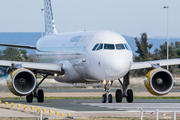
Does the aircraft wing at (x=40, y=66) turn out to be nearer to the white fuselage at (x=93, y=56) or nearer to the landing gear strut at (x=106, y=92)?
the white fuselage at (x=93, y=56)

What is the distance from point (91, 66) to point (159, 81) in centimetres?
469

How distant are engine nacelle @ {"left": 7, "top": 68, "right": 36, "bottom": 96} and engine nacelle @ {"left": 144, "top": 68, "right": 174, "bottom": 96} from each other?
23.3ft

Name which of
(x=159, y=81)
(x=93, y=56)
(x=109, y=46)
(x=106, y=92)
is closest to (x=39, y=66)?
(x=93, y=56)

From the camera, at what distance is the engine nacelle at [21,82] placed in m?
28.0

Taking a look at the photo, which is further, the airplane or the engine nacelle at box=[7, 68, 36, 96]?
the engine nacelle at box=[7, 68, 36, 96]

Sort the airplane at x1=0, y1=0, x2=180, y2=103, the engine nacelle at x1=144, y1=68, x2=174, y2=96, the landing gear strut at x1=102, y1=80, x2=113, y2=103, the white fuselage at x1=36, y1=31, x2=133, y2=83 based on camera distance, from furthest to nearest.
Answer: the engine nacelle at x1=144, y1=68, x2=174, y2=96, the landing gear strut at x1=102, y1=80, x2=113, y2=103, the airplane at x1=0, y1=0, x2=180, y2=103, the white fuselage at x1=36, y1=31, x2=133, y2=83

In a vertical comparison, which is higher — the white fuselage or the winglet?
the winglet

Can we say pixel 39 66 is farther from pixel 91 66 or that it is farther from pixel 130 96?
pixel 130 96

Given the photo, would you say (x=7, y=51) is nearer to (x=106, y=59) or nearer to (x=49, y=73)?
(x=49, y=73)

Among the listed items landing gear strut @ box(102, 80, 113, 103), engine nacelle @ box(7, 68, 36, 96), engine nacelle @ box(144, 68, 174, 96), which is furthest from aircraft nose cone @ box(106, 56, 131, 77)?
engine nacelle @ box(7, 68, 36, 96)

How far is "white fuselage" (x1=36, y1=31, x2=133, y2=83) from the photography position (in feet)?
88.9

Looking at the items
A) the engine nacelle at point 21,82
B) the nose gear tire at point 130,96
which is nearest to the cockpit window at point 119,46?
the nose gear tire at point 130,96

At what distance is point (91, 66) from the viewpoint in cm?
2847

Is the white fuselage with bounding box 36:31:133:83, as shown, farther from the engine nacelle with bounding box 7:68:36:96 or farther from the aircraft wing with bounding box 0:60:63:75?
the engine nacelle with bounding box 7:68:36:96
